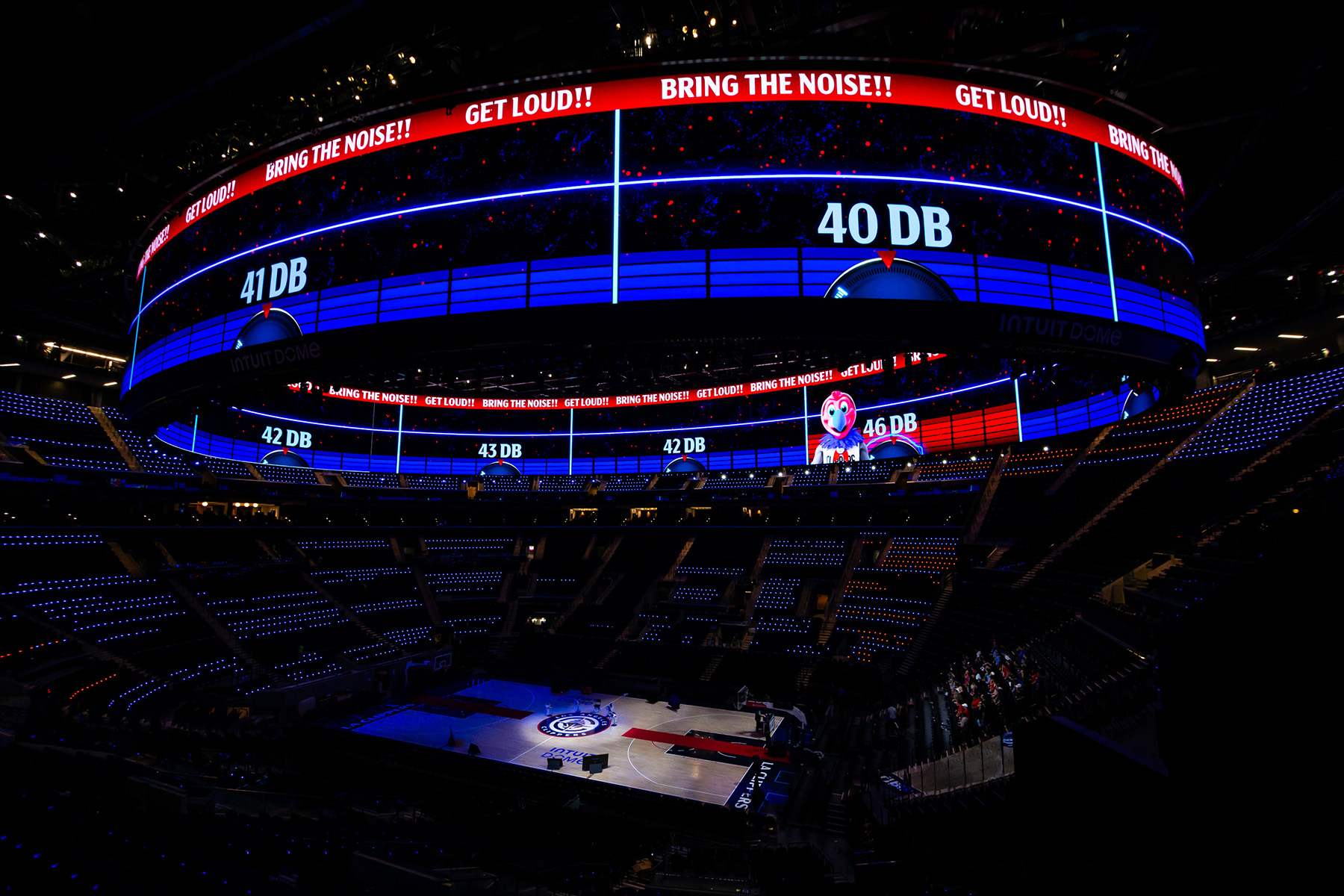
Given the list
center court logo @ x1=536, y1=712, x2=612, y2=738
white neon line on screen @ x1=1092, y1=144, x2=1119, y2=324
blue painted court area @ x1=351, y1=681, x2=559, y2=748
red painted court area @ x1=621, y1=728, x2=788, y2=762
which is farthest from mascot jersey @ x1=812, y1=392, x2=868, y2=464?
blue painted court area @ x1=351, y1=681, x2=559, y2=748

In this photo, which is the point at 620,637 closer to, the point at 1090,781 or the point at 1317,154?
the point at 1090,781

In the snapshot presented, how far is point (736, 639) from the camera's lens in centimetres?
2506

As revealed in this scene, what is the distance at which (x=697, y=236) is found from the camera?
6.84 m

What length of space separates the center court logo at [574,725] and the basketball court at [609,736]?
0.08ft

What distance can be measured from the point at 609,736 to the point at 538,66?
1685cm

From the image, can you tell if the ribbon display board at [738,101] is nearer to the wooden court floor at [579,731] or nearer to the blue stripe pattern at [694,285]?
the blue stripe pattern at [694,285]

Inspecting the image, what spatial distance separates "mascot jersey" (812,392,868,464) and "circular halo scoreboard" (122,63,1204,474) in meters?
9.59

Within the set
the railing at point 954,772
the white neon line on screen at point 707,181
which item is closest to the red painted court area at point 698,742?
the railing at point 954,772

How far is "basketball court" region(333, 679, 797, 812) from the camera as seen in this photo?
15.0m

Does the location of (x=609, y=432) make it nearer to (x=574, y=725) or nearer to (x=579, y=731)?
(x=574, y=725)

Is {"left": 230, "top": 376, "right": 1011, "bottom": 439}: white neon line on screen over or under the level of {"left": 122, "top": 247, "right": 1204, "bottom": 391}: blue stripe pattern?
over

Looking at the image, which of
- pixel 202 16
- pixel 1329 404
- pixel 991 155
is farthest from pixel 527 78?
pixel 1329 404

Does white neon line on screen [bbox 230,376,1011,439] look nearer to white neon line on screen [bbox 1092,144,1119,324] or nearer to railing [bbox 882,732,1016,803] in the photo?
railing [bbox 882,732,1016,803]

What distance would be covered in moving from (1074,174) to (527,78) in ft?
21.5
